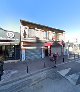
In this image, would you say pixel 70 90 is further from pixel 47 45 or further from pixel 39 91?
pixel 47 45

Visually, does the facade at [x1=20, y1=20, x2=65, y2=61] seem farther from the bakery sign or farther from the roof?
the bakery sign

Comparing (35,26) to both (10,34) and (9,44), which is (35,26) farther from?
(9,44)

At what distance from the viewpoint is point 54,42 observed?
31625mm

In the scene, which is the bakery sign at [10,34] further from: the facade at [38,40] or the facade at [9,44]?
the facade at [38,40]

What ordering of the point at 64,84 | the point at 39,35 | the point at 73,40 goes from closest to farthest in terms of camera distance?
the point at 64,84 → the point at 39,35 → the point at 73,40

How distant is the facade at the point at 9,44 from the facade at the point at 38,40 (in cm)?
92

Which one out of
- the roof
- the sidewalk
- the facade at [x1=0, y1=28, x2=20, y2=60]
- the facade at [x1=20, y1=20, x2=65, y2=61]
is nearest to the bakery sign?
the facade at [x1=0, y1=28, x2=20, y2=60]

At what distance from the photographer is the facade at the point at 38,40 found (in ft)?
83.0

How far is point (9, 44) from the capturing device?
Result: 2341 cm

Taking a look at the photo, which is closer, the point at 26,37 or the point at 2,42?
the point at 2,42

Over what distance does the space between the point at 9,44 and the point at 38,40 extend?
5.86 m

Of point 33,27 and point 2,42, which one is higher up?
point 33,27

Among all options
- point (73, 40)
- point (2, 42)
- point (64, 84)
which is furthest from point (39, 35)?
point (73, 40)

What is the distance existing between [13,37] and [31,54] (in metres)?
4.55
